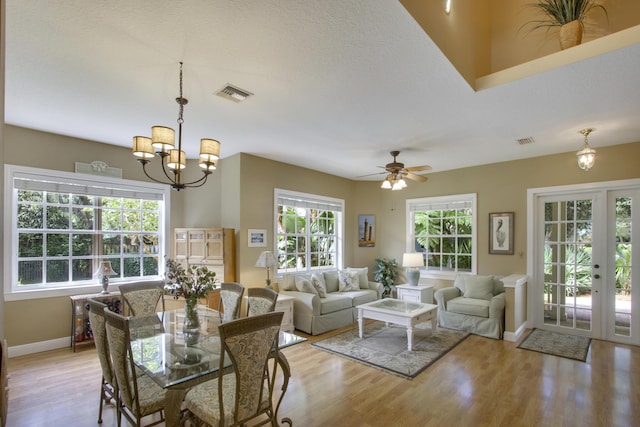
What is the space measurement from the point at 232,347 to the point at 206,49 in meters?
2.04

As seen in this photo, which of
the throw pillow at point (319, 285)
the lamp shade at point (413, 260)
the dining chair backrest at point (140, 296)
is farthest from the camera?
the lamp shade at point (413, 260)

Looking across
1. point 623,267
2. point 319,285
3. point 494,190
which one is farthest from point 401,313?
point 623,267

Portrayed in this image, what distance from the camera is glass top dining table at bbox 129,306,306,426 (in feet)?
6.73

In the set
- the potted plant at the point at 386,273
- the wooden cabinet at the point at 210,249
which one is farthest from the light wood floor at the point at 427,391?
the potted plant at the point at 386,273

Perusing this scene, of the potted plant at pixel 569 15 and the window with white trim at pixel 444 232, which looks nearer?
the potted plant at pixel 569 15

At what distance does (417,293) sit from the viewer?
19.4 feet

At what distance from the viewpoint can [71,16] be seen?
80.7 inches

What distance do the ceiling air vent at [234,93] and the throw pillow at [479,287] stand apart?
456 cm

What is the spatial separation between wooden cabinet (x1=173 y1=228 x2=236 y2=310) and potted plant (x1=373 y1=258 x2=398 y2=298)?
312 cm

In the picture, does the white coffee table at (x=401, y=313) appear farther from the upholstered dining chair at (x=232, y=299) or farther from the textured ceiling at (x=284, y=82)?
the textured ceiling at (x=284, y=82)

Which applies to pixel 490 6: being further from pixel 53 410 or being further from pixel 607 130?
pixel 53 410

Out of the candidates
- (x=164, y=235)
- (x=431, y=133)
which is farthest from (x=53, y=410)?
(x=431, y=133)

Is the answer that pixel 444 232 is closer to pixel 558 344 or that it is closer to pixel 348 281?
pixel 348 281

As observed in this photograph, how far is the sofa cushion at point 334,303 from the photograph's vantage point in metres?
5.06
